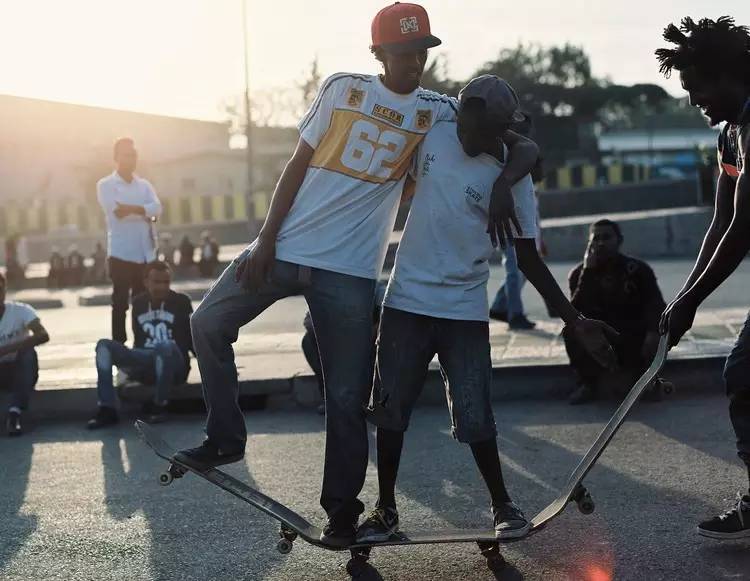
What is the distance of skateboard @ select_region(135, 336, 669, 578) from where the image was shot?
418 cm

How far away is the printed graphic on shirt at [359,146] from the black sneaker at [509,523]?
1299 millimetres

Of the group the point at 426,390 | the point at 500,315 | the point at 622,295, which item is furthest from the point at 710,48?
the point at 500,315

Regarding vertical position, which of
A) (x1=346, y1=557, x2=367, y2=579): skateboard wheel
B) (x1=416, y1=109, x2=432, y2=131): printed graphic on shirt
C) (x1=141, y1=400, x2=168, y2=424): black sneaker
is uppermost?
(x1=416, y1=109, x2=432, y2=131): printed graphic on shirt

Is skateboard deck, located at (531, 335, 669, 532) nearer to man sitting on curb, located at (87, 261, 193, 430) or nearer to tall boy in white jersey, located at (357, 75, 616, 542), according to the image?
tall boy in white jersey, located at (357, 75, 616, 542)

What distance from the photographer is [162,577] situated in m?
4.41

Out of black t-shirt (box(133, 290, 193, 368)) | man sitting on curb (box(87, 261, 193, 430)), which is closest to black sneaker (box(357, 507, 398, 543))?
man sitting on curb (box(87, 261, 193, 430))

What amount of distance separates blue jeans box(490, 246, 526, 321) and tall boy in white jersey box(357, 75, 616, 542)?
6.76m

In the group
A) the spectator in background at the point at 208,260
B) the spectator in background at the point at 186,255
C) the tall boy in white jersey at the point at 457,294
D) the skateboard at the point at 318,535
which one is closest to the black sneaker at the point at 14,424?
the skateboard at the point at 318,535

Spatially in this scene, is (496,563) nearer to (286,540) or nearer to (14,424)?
(286,540)

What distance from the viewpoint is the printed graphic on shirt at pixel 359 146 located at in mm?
4191

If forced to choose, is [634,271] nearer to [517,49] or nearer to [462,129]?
[462,129]

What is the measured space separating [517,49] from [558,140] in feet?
38.3

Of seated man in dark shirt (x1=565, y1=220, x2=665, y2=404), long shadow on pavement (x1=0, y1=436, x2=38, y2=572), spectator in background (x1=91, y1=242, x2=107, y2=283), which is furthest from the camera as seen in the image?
spectator in background (x1=91, y1=242, x2=107, y2=283)

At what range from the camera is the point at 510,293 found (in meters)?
11.5
